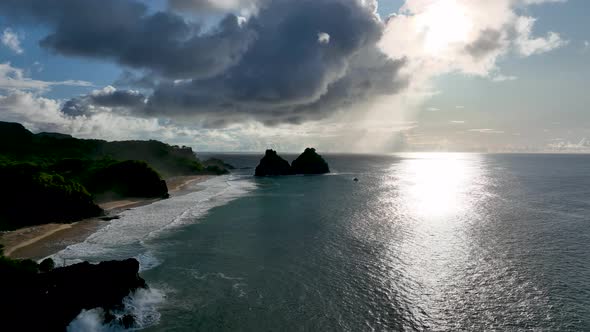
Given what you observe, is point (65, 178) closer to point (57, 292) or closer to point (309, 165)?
point (57, 292)

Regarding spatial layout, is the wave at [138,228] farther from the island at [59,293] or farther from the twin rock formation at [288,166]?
the twin rock formation at [288,166]

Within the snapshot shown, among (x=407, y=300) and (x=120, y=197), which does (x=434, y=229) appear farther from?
(x=120, y=197)

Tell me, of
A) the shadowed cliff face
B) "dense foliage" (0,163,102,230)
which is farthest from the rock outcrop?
the shadowed cliff face

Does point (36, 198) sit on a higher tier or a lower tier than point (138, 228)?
higher

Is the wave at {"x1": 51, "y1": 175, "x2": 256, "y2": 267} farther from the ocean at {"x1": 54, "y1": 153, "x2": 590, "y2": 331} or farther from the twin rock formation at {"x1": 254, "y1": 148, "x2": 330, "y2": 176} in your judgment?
the twin rock formation at {"x1": 254, "y1": 148, "x2": 330, "y2": 176}

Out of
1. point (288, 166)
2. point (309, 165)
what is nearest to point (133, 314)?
point (288, 166)

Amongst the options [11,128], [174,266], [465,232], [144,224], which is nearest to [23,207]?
[144,224]

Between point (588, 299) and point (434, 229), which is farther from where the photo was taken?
point (434, 229)
